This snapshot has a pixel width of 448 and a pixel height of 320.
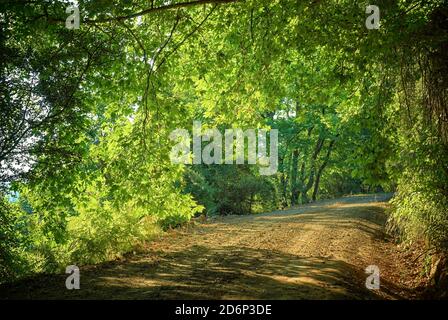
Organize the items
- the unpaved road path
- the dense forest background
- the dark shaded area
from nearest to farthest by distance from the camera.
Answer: the dark shaded area
the unpaved road path
the dense forest background

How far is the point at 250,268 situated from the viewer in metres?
9.23

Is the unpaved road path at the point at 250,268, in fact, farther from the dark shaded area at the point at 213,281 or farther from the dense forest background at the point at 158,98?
the dense forest background at the point at 158,98

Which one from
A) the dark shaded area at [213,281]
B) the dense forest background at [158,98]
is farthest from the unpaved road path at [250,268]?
the dense forest background at [158,98]

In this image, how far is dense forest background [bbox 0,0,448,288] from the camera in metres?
8.06

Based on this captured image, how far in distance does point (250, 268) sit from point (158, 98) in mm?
4370

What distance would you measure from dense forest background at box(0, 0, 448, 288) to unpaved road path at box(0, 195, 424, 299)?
1.07 m

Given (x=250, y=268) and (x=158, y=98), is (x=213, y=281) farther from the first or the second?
(x=158, y=98)

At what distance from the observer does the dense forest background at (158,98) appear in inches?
317

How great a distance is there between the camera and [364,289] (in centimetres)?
771

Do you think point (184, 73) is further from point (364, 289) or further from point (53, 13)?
point (364, 289)

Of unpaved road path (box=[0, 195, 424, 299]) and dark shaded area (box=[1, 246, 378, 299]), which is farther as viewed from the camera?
unpaved road path (box=[0, 195, 424, 299])

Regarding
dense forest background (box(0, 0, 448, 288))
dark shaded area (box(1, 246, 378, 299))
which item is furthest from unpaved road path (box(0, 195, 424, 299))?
dense forest background (box(0, 0, 448, 288))

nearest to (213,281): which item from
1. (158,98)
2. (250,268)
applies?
(250,268)

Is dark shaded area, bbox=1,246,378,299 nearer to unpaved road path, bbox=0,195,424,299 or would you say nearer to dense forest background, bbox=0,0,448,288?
unpaved road path, bbox=0,195,424,299
